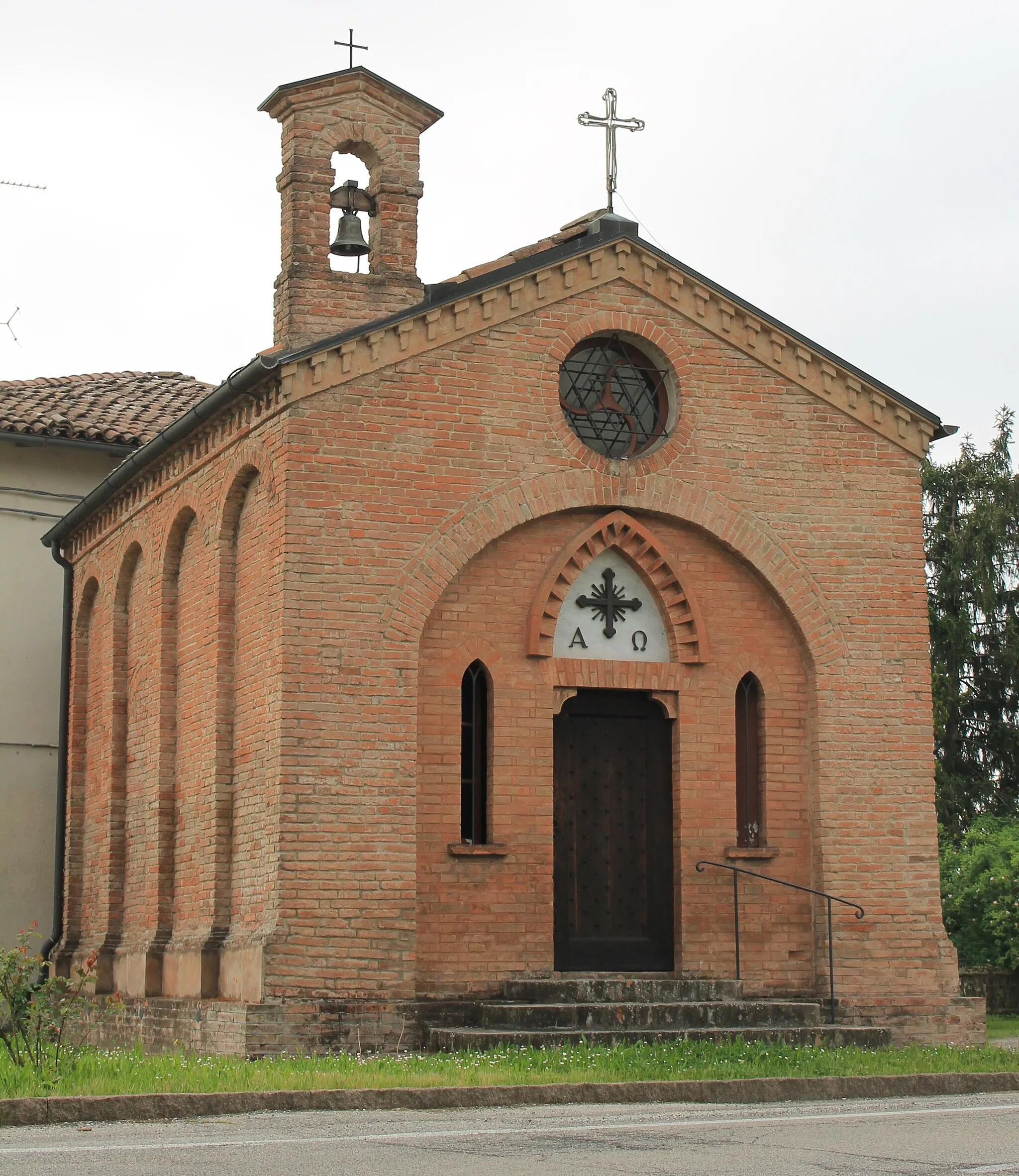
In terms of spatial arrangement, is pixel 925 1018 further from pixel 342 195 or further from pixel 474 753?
pixel 342 195

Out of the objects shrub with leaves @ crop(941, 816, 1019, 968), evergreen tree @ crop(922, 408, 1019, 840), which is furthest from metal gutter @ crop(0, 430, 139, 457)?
evergreen tree @ crop(922, 408, 1019, 840)

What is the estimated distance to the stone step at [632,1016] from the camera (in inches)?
540

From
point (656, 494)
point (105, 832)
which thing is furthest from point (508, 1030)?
point (105, 832)

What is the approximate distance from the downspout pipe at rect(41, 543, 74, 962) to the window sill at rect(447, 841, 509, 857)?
6763mm

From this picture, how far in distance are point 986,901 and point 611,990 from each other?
1307cm

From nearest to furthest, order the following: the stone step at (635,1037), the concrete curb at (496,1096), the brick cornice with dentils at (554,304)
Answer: the concrete curb at (496,1096)
the stone step at (635,1037)
the brick cornice with dentils at (554,304)

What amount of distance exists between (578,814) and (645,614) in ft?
6.11

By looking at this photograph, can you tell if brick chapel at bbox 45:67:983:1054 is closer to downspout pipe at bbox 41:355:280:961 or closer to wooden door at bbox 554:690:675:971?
wooden door at bbox 554:690:675:971

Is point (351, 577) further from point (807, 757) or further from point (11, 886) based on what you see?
A: point (11, 886)

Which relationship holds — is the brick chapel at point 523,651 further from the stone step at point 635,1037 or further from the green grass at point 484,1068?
the green grass at point 484,1068

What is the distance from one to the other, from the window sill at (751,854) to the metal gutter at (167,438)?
5650 mm

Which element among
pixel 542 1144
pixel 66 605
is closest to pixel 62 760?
pixel 66 605

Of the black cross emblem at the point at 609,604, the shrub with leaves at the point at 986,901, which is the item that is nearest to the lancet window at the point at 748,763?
the black cross emblem at the point at 609,604

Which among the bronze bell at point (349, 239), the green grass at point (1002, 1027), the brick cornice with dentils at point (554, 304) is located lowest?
the green grass at point (1002, 1027)
